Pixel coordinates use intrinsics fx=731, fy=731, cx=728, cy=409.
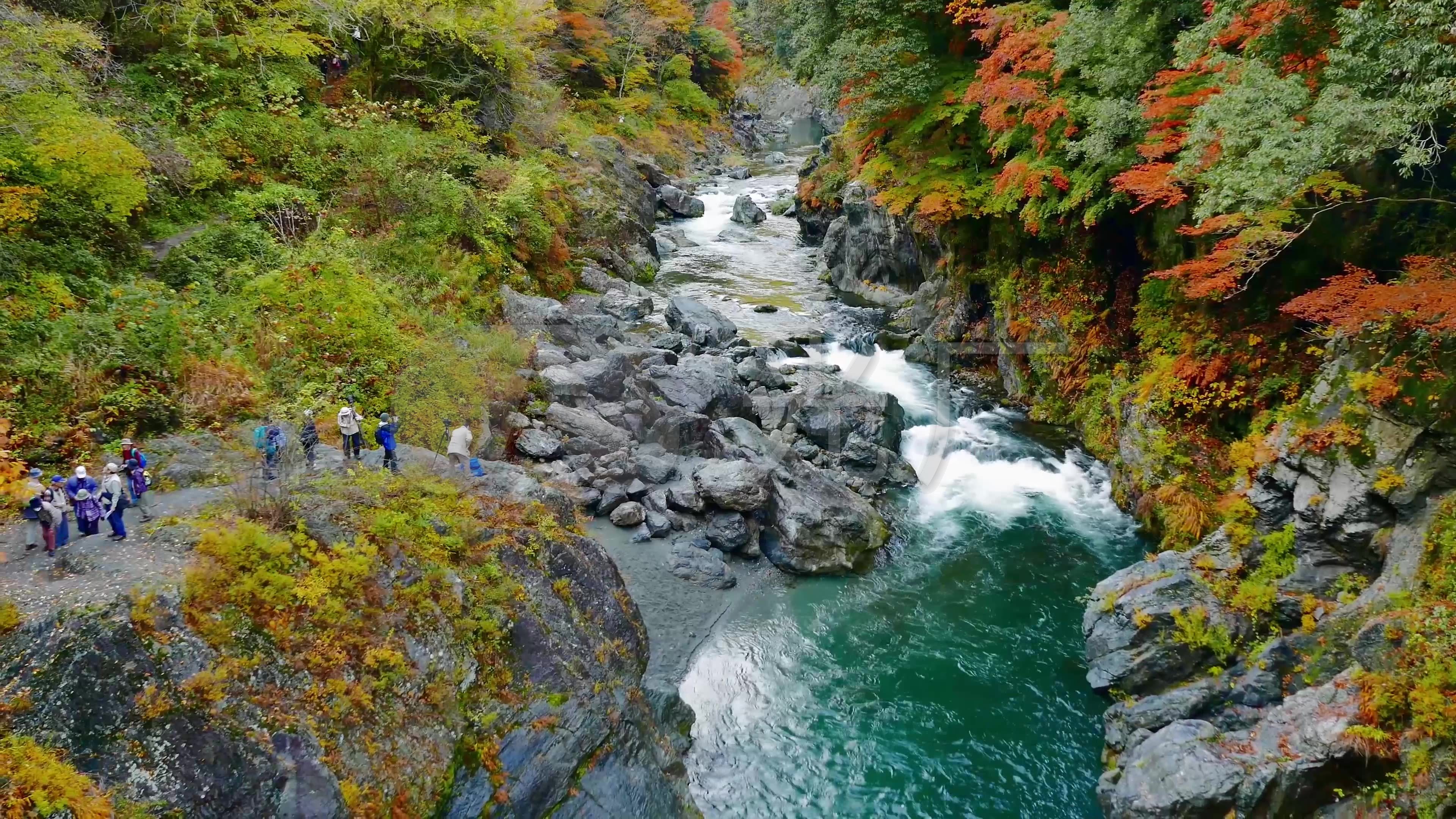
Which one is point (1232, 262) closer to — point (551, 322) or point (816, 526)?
point (816, 526)

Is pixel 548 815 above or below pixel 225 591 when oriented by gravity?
below

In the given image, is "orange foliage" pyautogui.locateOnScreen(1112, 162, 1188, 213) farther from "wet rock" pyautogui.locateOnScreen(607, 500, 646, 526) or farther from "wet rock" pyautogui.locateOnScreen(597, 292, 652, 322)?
"wet rock" pyautogui.locateOnScreen(597, 292, 652, 322)

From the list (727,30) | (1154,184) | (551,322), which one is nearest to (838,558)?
(1154,184)

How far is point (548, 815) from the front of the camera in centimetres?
861

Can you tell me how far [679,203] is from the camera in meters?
41.0

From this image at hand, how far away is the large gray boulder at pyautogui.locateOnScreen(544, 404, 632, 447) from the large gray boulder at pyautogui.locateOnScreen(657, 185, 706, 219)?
85.6 ft

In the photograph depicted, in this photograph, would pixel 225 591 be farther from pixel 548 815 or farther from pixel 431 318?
pixel 431 318

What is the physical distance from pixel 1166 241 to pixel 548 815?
16.2 metres

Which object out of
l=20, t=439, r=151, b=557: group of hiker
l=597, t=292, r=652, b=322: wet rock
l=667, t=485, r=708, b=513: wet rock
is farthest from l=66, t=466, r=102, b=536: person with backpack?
l=597, t=292, r=652, b=322: wet rock

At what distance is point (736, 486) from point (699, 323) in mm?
10266

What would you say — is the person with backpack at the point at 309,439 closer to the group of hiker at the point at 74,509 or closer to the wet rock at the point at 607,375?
the group of hiker at the point at 74,509

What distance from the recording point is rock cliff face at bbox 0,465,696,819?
636 centimetres

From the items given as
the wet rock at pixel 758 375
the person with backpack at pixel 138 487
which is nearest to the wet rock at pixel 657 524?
the wet rock at pixel 758 375

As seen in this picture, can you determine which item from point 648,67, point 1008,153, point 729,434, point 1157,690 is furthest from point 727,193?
point 1157,690
